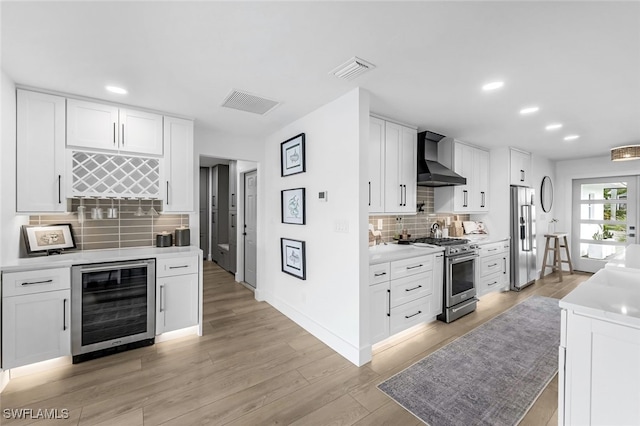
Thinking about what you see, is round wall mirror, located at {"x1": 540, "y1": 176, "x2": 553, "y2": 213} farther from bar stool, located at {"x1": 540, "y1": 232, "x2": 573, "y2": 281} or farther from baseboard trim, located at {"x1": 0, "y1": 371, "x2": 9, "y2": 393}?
baseboard trim, located at {"x1": 0, "y1": 371, "x2": 9, "y2": 393}

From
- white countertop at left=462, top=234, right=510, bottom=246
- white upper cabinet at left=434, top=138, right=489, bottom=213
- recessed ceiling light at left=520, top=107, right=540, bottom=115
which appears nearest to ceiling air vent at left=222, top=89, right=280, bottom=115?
recessed ceiling light at left=520, top=107, right=540, bottom=115

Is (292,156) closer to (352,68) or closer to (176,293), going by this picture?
(352,68)

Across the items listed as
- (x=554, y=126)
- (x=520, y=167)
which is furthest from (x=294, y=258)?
(x=520, y=167)

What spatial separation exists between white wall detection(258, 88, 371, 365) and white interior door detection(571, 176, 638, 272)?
622 centimetres

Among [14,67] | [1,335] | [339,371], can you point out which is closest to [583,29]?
[339,371]

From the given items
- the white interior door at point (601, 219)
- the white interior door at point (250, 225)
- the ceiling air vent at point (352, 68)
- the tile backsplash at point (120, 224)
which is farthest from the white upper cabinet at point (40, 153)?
the white interior door at point (601, 219)

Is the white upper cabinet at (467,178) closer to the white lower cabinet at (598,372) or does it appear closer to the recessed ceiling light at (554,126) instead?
the recessed ceiling light at (554,126)

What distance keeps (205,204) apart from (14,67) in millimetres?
5388

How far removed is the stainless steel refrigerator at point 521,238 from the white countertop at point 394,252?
234 centimetres

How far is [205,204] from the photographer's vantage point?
7.40 metres

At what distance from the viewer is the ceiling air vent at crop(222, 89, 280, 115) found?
8.75 feet

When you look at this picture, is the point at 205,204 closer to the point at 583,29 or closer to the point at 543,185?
the point at 583,29

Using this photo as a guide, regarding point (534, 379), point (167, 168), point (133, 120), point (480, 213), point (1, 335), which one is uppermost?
point (133, 120)

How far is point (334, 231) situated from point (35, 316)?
2.70 m
